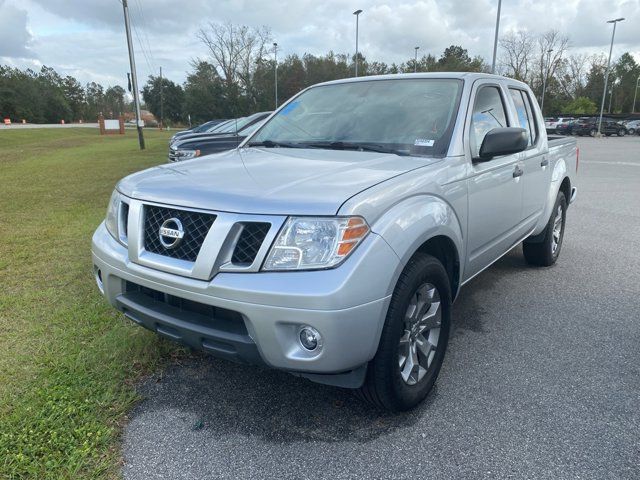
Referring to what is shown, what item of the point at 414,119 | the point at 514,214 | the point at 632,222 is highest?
the point at 414,119

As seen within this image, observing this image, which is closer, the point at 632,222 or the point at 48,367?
the point at 48,367

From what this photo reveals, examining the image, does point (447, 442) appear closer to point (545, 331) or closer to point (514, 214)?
point (545, 331)

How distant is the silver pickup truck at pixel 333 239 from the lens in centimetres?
209

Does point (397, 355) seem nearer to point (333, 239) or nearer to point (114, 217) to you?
point (333, 239)

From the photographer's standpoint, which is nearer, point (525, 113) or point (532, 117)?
point (525, 113)

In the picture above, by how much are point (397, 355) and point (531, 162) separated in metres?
2.54

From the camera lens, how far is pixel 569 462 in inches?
88.5

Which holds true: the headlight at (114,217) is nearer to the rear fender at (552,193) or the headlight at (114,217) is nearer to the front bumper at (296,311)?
the front bumper at (296,311)

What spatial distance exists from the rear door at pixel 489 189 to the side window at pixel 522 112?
0.36 m

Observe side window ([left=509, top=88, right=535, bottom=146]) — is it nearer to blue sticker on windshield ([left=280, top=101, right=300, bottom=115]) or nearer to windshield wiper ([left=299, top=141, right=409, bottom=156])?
windshield wiper ([left=299, top=141, right=409, bottom=156])

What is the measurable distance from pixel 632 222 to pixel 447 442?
6444mm

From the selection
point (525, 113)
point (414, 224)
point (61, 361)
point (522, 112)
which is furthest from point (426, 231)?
point (525, 113)

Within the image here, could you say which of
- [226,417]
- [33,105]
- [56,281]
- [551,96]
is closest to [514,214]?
[226,417]

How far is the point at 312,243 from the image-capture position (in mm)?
2100
